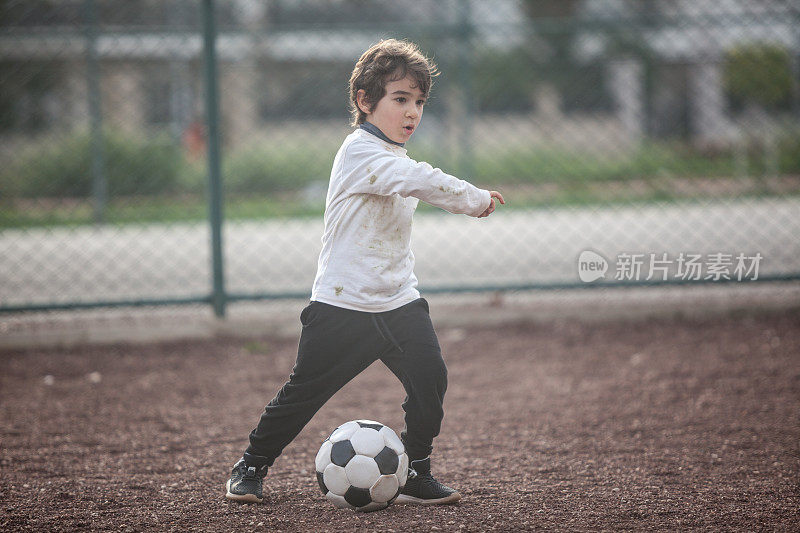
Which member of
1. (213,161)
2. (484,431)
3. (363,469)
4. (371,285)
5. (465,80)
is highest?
(465,80)

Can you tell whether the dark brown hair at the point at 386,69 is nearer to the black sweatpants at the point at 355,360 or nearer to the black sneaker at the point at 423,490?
the black sweatpants at the point at 355,360

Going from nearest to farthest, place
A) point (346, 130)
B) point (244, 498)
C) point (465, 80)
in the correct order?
point (244, 498), point (465, 80), point (346, 130)

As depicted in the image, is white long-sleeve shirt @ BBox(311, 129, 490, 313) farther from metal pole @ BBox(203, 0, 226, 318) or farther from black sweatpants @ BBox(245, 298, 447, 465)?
metal pole @ BBox(203, 0, 226, 318)

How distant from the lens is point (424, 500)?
252 centimetres

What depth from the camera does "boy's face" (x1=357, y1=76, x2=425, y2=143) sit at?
2.43 meters

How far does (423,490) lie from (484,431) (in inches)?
33.5

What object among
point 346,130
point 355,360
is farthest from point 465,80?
point 355,360

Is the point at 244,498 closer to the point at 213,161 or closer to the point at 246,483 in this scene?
the point at 246,483

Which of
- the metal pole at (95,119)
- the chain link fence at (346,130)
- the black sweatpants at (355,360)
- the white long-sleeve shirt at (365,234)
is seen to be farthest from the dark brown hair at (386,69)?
the metal pole at (95,119)

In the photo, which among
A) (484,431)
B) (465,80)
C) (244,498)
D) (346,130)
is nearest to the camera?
(244,498)

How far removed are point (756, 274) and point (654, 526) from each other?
320 cm

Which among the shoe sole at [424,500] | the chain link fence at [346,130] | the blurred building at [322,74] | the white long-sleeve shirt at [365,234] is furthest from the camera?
the blurred building at [322,74]

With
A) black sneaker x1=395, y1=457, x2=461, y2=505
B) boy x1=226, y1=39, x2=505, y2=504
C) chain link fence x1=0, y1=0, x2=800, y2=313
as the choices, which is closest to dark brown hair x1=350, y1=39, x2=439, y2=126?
boy x1=226, y1=39, x2=505, y2=504

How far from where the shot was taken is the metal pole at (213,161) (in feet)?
15.1
